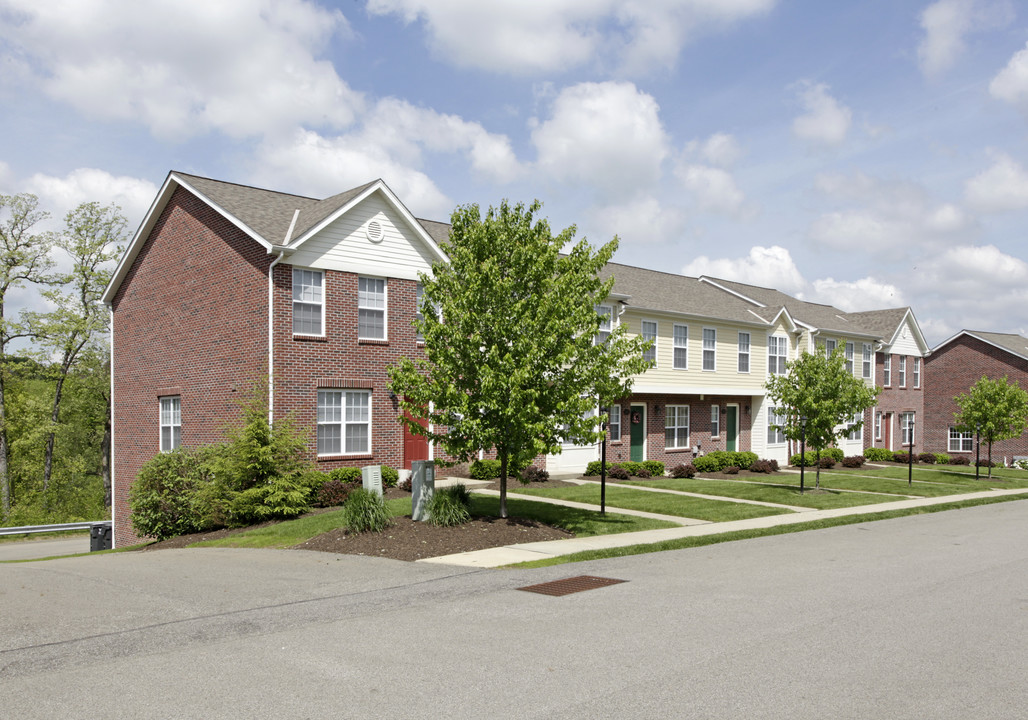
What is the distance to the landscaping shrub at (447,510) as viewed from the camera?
15.2 meters

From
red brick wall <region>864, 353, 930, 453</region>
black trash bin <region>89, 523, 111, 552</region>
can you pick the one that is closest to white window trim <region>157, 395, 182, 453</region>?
black trash bin <region>89, 523, 111, 552</region>

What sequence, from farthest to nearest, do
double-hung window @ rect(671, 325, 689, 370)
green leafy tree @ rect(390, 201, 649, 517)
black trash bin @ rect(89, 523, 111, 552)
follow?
double-hung window @ rect(671, 325, 689, 370) → black trash bin @ rect(89, 523, 111, 552) → green leafy tree @ rect(390, 201, 649, 517)

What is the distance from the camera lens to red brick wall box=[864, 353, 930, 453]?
44031 mm

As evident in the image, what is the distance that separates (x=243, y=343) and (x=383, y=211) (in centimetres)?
537

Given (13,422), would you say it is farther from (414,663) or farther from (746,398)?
(414,663)

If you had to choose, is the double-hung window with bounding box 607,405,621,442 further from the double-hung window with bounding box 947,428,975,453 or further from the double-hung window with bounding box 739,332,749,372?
the double-hung window with bounding box 947,428,975,453

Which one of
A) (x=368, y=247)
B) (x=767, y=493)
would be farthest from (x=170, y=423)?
(x=767, y=493)

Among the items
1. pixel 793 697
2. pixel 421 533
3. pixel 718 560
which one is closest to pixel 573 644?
Answer: pixel 793 697

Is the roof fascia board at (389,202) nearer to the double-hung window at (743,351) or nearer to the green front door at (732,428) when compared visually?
the double-hung window at (743,351)

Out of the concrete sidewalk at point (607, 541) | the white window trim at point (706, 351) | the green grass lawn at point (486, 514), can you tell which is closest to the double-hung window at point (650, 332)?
the white window trim at point (706, 351)

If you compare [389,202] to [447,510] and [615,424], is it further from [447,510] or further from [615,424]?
[615,424]

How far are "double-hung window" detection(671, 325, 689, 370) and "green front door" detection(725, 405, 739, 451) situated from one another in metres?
4.28

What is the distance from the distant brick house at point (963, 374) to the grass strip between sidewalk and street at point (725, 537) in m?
32.4

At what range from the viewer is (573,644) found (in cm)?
772
